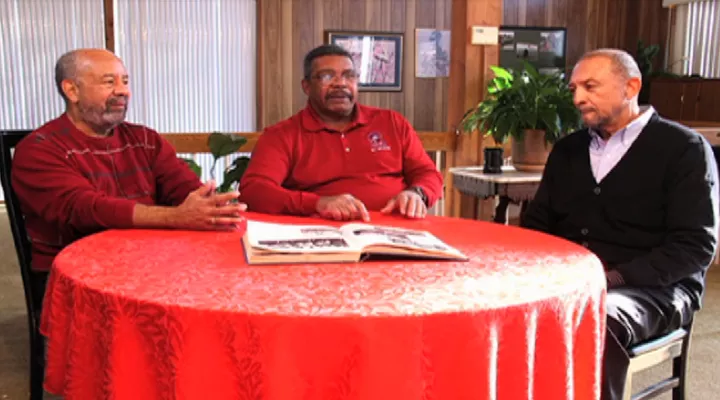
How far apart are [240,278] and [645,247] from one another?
1.23m

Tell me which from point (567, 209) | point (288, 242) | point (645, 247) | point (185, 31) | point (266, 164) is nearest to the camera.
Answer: point (288, 242)

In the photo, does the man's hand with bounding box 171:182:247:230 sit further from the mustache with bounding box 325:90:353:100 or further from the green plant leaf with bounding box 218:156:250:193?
the green plant leaf with bounding box 218:156:250:193

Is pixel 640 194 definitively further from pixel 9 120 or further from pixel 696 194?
pixel 9 120

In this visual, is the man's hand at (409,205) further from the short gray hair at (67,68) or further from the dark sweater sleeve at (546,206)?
the short gray hair at (67,68)

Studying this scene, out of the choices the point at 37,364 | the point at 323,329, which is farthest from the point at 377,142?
the point at 323,329

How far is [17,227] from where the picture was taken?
195 centimetres

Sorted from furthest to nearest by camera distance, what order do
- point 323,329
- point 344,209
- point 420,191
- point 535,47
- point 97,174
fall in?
1. point 535,47
2. point 420,191
3. point 97,174
4. point 344,209
5. point 323,329

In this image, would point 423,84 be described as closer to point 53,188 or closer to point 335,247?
point 53,188

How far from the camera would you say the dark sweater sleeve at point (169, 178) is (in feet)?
7.59

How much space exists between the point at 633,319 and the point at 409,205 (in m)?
0.71

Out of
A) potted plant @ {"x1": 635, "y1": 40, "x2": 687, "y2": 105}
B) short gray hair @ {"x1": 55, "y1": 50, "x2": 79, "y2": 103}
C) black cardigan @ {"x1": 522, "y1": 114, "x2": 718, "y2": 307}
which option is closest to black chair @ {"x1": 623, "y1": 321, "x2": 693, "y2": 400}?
black cardigan @ {"x1": 522, "y1": 114, "x2": 718, "y2": 307}

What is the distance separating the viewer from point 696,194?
1780mm

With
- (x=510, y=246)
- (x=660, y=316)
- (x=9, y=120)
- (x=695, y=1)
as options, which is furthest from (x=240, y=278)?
(x=695, y=1)

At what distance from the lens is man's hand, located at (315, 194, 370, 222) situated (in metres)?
1.94
